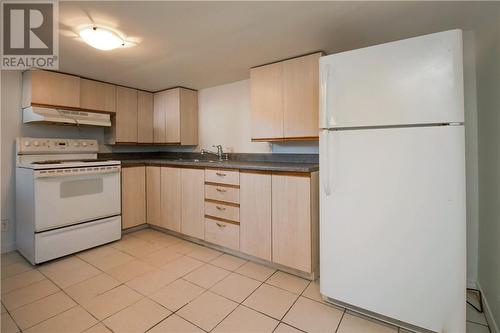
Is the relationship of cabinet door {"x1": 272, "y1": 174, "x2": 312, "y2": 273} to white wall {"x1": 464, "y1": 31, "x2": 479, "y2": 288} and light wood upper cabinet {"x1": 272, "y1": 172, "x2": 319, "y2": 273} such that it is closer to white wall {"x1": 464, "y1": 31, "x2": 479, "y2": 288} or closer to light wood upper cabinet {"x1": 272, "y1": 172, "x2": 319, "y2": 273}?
light wood upper cabinet {"x1": 272, "y1": 172, "x2": 319, "y2": 273}

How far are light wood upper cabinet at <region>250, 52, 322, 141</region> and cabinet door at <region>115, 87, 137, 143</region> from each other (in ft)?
5.92

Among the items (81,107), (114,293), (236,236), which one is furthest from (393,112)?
(81,107)

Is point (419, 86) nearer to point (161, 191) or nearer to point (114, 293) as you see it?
point (114, 293)

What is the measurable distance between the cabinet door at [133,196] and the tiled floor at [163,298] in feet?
2.01

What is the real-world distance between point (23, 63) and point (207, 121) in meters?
1.92

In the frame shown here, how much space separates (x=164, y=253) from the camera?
240 centimetres

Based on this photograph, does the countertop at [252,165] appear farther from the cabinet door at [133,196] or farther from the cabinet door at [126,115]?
the cabinet door at [126,115]

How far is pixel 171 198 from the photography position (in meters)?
2.81

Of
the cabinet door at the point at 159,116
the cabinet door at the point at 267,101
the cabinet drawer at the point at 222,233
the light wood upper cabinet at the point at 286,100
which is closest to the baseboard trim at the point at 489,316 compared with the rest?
the light wood upper cabinet at the point at 286,100

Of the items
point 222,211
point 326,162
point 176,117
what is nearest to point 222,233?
point 222,211

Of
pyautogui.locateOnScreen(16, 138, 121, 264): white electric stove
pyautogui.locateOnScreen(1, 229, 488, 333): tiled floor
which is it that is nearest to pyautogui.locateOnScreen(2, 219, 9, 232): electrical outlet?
pyautogui.locateOnScreen(16, 138, 121, 264): white electric stove

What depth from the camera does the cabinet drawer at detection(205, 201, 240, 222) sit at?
2.24 m

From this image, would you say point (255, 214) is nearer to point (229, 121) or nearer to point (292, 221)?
point (292, 221)

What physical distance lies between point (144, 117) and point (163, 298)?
8.32ft
